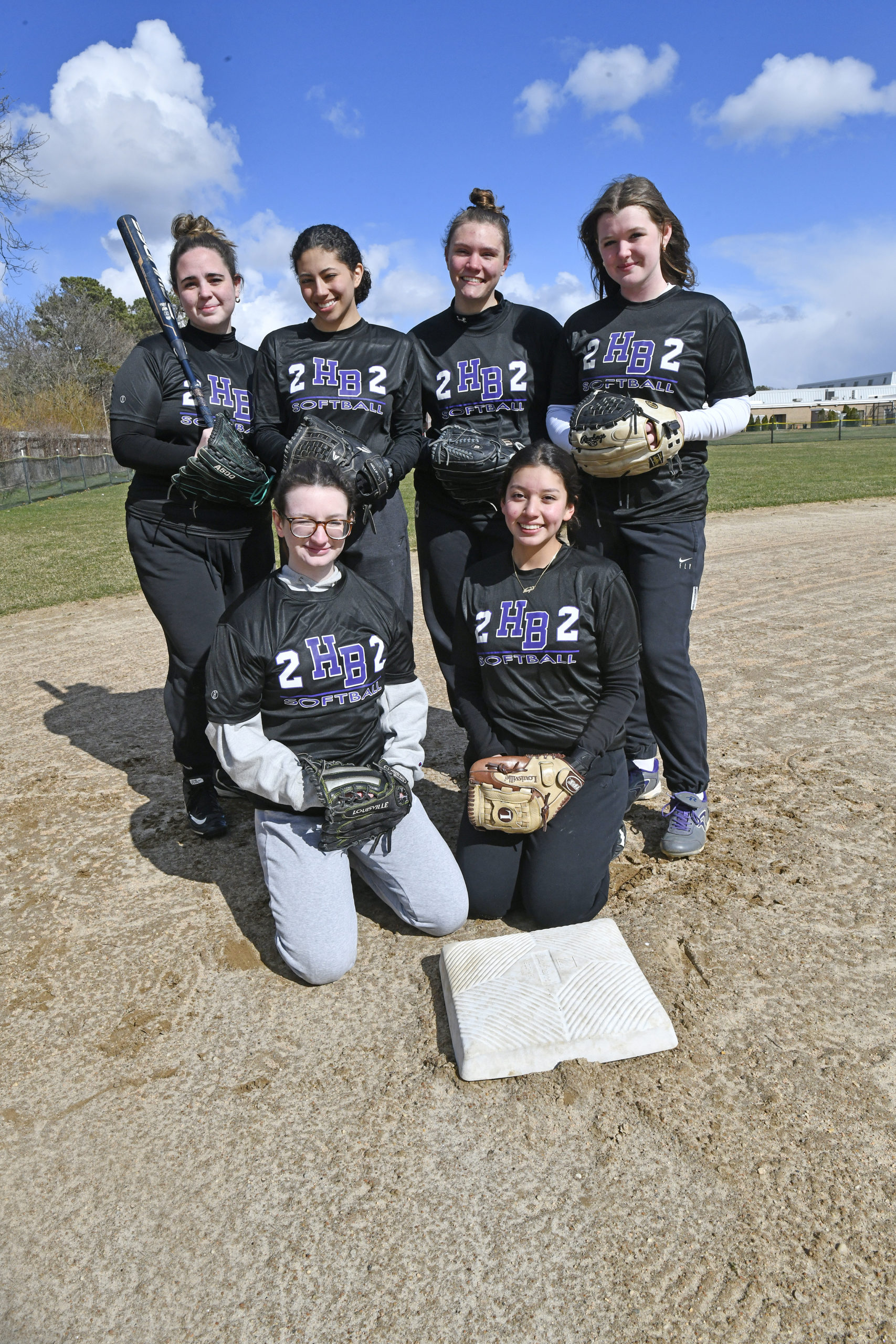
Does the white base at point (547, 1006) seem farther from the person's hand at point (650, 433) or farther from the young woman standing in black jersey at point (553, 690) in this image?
the person's hand at point (650, 433)

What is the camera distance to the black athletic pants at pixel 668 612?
3176 mm

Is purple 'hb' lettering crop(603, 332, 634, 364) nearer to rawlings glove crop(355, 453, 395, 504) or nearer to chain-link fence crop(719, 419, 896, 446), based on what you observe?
rawlings glove crop(355, 453, 395, 504)

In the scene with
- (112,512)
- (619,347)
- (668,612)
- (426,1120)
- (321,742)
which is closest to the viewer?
(426,1120)

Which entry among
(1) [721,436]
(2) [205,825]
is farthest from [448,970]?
(1) [721,436]

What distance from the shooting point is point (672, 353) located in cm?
305

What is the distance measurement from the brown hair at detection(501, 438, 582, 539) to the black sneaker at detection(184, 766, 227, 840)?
177 cm

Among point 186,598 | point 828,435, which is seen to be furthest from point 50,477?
point 828,435

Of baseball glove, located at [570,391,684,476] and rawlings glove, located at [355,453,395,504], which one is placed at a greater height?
baseball glove, located at [570,391,684,476]

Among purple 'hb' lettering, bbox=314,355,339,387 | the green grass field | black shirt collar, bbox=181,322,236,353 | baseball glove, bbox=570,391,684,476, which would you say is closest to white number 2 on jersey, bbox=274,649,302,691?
purple 'hb' lettering, bbox=314,355,339,387

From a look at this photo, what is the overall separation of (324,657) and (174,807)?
1.63 metres

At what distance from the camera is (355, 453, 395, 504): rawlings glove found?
3.10 meters

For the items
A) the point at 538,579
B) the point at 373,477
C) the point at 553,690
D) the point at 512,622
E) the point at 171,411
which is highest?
the point at 171,411

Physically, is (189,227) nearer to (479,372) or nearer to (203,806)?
(479,372)

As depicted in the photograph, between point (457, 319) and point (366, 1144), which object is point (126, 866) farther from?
point (457, 319)
